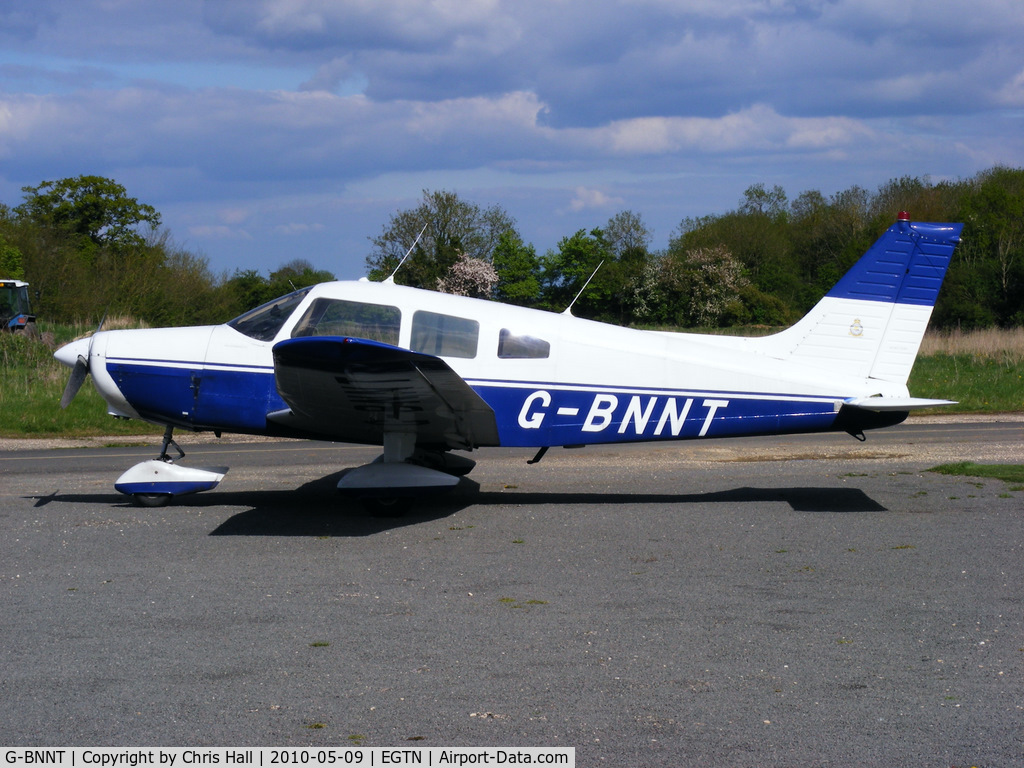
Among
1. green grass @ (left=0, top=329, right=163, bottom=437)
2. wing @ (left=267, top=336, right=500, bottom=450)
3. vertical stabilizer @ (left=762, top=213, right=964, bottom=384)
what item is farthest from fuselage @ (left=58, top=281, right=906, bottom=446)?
green grass @ (left=0, top=329, right=163, bottom=437)

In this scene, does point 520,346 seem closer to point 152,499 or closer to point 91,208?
point 152,499

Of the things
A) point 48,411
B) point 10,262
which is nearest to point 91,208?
point 10,262

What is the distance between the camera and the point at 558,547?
22.0ft

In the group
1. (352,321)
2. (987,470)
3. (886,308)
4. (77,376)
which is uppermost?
(886,308)

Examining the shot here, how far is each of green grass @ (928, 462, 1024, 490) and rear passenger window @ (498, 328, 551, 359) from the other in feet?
16.5

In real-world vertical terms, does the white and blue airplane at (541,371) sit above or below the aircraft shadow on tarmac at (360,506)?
above

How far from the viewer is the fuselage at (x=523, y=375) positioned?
25.7ft

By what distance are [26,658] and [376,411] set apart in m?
3.58

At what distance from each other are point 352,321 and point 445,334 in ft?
2.68

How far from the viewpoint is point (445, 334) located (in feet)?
25.7

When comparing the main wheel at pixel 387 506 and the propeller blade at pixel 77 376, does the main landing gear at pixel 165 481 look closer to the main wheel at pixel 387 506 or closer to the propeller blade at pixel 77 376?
the propeller blade at pixel 77 376

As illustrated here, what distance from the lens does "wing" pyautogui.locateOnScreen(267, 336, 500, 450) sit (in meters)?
6.44
